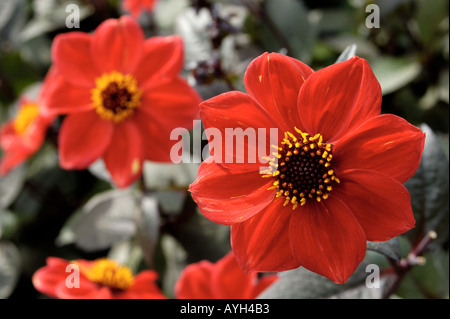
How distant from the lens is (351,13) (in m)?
1.10

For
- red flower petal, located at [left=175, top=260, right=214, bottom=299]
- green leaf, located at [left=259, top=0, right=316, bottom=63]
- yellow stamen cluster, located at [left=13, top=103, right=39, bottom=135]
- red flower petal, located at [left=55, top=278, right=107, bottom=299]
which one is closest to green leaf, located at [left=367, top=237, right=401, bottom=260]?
red flower petal, located at [left=175, top=260, right=214, bottom=299]

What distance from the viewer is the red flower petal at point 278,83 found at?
488 millimetres

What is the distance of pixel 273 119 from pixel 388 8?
506 mm

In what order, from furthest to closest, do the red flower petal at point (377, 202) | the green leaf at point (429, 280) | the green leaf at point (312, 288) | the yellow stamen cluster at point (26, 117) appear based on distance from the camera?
the yellow stamen cluster at point (26, 117) → the green leaf at point (429, 280) → the green leaf at point (312, 288) → the red flower petal at point (377, 202)

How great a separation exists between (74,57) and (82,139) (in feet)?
0.46

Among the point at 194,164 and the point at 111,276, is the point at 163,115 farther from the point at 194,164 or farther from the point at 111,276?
the point at 111,276

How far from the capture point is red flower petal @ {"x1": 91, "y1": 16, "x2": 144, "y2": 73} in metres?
0.79

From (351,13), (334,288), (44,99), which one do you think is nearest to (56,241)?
(44,99)

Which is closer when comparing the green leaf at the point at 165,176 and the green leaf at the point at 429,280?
the green leaf at the point at 429,280

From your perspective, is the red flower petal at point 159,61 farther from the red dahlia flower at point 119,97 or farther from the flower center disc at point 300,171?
the flower center disc at point 300,171

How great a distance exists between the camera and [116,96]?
0.82 m

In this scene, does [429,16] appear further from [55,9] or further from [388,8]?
[55,9]

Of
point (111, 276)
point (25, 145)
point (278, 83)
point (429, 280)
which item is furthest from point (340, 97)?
point (25, 145)

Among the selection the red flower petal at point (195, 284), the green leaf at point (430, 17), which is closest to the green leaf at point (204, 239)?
the red flower petal at point (195, 284)
